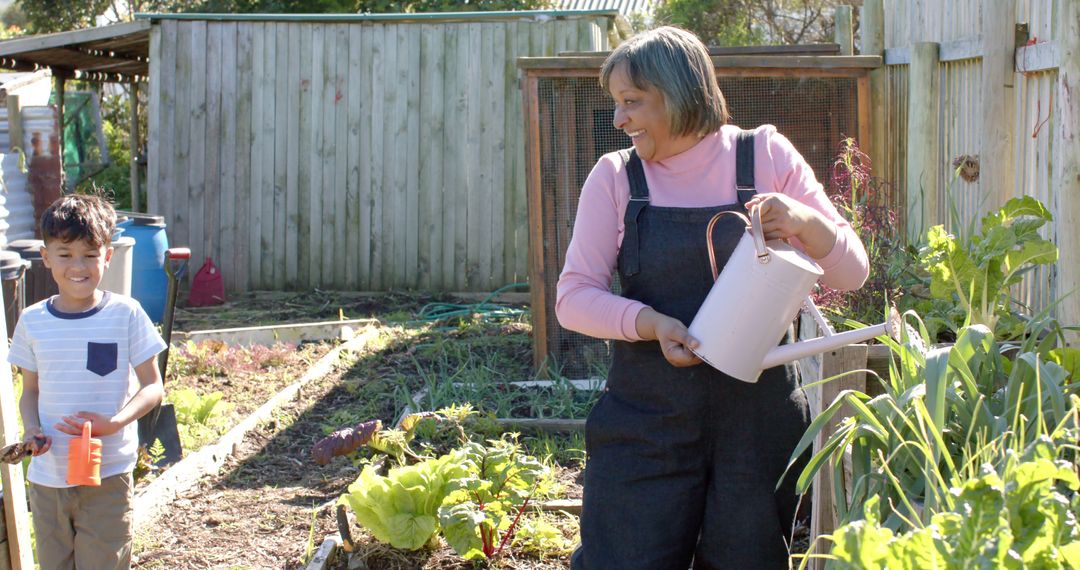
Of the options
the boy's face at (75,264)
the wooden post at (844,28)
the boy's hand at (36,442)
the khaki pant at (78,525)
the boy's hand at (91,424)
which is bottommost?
the khaki pant at (78,525)

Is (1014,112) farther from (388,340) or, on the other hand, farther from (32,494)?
(388,340)

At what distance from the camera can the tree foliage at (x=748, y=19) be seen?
14102 mm

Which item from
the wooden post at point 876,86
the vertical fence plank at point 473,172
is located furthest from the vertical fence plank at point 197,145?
the wooden post at point 876,86

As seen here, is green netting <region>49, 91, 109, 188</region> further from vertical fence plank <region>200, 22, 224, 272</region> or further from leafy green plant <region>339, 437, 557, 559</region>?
leafy green plant <region>339, 437, 557, 559</region>

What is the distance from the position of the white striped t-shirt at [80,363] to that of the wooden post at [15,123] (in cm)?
563

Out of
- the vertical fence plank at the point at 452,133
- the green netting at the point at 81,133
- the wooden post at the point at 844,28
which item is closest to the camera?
the wooden post at the point at 844,28

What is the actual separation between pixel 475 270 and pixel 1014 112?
6294mm

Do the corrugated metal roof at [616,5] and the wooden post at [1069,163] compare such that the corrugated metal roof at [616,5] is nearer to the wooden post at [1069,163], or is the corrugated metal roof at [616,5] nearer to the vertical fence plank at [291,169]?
the vertical fence plank at [291,169]

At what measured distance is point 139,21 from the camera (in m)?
9.56

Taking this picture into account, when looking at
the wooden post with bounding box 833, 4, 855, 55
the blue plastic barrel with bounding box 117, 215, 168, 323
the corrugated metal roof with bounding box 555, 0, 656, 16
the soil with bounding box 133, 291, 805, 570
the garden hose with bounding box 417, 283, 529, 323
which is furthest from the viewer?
the corrugated metal roof with bounding box 555, 0, 656, 16

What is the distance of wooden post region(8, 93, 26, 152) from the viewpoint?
8008 millimetres

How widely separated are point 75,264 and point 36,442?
46 centimetres

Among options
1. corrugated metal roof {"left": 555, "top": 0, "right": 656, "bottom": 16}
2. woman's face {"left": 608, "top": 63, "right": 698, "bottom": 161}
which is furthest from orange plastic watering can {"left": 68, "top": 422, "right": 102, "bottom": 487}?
corrugated metal roof {"left": 555, "top": 0, "right": 656, "bottom": 16}

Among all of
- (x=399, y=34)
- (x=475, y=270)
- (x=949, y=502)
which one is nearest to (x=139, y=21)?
(x=399, y=34)
